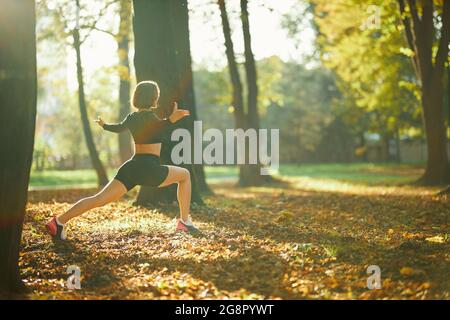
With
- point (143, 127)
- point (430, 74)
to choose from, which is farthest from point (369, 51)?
point (143, 127)

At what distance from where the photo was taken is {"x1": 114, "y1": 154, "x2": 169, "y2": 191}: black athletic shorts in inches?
Answer: 258

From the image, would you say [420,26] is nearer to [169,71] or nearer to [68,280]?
[169,71]

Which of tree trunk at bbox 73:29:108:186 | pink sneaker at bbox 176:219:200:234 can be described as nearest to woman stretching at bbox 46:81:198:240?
pink sneaker at bbox 176:219:200:234

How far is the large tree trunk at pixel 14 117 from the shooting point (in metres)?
4.96

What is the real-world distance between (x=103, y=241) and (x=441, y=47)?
1217 centimetres

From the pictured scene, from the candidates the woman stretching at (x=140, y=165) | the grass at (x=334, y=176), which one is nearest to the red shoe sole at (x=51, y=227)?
the woman stretching at (x=140, y=165)

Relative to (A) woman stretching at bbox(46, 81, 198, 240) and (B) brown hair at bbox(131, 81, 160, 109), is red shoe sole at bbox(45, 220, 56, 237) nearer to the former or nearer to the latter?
(A) woman stretching at bbox(46, 81, 198, 240)

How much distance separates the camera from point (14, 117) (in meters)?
5.02

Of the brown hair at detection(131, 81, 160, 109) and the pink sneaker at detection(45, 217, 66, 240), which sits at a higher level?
the brown hair at detection(131, 81, 160, 109)

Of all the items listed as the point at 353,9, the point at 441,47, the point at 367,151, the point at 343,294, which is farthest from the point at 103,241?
the point at 367,151

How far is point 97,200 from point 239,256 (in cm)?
193

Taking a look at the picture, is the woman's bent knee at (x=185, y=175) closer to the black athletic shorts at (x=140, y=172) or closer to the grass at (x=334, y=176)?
the black athletic shorts at (x=140, y=172)

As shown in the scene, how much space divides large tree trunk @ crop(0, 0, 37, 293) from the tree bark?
12.8 meters

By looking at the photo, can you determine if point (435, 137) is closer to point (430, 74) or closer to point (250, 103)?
point (430, 74)
